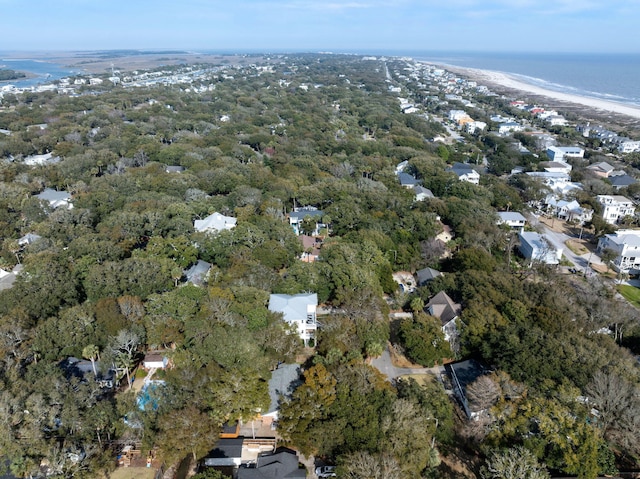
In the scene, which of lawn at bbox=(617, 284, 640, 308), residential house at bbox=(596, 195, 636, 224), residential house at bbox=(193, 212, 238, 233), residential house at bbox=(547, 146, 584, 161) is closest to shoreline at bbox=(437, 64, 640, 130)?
residential house at bbox=(547, 146, 584, 161)

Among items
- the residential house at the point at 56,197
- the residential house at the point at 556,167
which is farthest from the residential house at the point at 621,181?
the residential house at the point at 56,197

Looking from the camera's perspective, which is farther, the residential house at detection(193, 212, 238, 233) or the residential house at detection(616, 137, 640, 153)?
the residential house at detection(616, 137, 640, 153)

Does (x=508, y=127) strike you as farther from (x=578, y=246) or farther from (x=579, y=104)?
(x=578, y=246)

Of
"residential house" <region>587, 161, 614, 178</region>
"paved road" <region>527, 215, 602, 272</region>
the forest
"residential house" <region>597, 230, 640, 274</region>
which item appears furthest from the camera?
"residential house" <region>587, 161, 614, 178</region>

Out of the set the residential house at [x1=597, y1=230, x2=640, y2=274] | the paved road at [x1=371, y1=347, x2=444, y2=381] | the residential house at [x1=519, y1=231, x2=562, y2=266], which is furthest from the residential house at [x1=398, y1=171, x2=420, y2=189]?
the paved road at [x1=371, y1=347, x2=444, y2=381]

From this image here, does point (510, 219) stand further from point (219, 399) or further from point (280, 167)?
point (219, 399)

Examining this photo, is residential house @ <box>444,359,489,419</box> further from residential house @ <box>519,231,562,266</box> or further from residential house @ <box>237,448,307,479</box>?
residential house @ <box>519,231,562,266</box>

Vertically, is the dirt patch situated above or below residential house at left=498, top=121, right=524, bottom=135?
below

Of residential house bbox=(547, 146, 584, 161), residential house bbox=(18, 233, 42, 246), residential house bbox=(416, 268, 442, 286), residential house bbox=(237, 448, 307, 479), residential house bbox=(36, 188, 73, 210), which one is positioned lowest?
residential house bbox=(237, 448, 307, 479)

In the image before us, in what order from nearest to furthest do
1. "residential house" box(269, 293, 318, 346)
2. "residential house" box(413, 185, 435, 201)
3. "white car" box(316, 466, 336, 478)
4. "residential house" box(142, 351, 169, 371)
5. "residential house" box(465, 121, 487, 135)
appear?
1. "white car" box(316, 466, 336, 478)
2. "residential house" box(142, 351, 169, 371)
3. "residential house" box(269, 293, 318, 346)
4. "residential house" box(413, 185, 435, 201)
5. "residential house" box(465, 121, 487, 135)
